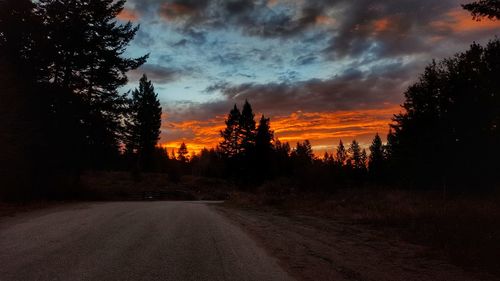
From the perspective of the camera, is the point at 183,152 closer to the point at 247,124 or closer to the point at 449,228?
the point at 247,124

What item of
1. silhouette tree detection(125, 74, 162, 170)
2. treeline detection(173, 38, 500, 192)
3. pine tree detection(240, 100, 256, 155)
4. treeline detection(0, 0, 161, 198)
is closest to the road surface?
treeline detection(0, 0, 161, 198)

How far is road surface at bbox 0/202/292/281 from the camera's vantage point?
7254 millimetres

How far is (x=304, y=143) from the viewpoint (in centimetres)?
18088

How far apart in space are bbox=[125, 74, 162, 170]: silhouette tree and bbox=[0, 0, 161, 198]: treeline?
34839 mm

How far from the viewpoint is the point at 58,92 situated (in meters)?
29.4

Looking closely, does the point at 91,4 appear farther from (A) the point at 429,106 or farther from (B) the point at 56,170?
(A) the point at 429,106

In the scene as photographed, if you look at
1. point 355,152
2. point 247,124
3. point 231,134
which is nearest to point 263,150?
point 247,124

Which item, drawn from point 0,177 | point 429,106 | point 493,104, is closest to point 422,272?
point 0,177

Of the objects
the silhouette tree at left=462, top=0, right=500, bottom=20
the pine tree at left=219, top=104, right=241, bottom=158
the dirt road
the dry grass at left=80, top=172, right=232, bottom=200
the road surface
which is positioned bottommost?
the dirt road

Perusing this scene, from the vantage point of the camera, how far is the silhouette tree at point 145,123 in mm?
72250

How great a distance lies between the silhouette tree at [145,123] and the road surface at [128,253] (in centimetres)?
5986

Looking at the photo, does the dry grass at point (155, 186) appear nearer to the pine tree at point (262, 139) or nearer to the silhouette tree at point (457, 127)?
the pine tree at point (262, 139)

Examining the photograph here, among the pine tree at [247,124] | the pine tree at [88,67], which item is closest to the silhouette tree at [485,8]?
the pine tree at [88,67]

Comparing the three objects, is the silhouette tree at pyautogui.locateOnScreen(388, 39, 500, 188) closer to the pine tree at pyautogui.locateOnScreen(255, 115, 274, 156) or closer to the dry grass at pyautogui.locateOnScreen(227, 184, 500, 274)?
the dry grass at pyautogui.locateOnScreen(227, 184, 500, 274)
